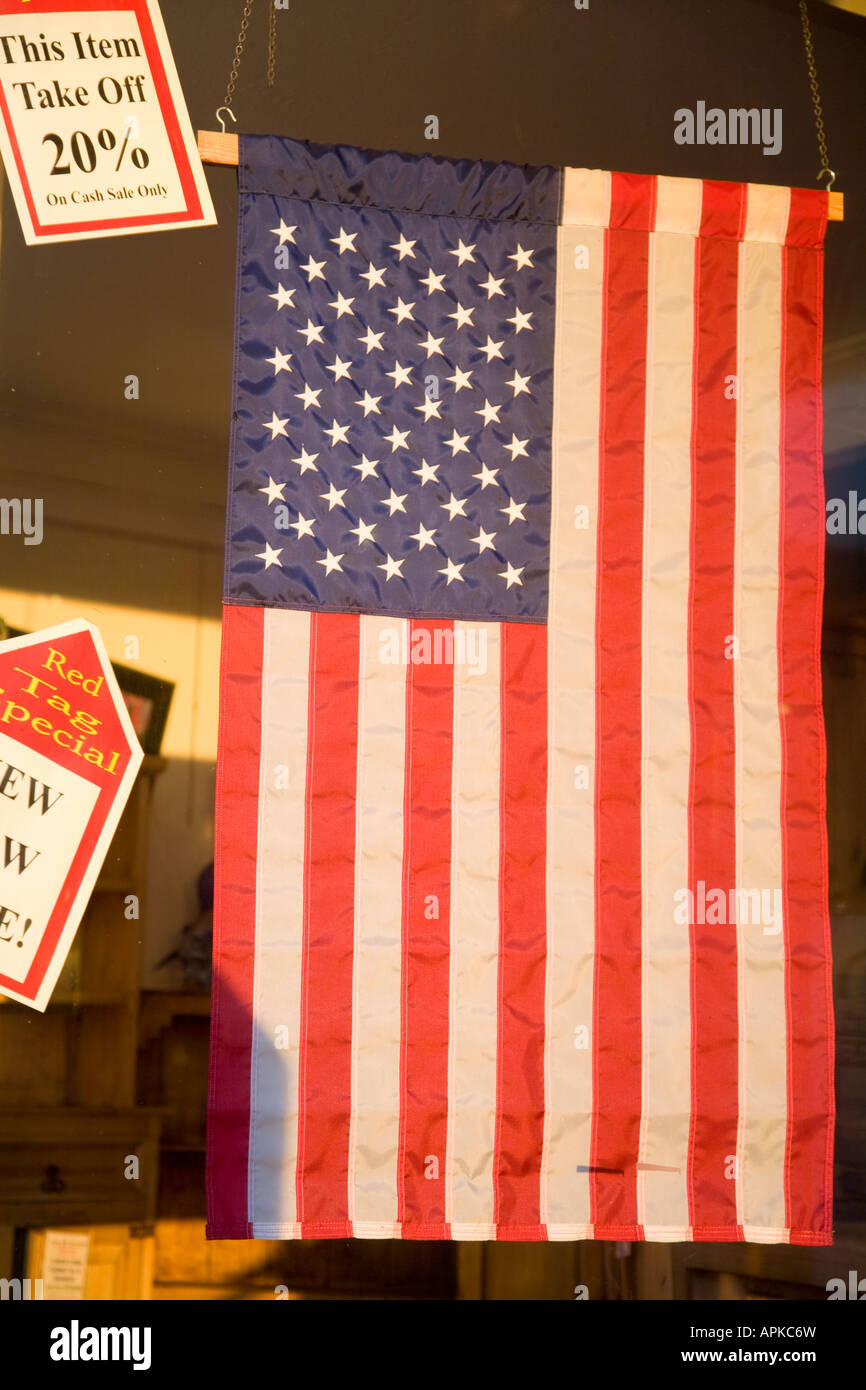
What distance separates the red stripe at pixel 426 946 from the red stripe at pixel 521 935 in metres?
0.12

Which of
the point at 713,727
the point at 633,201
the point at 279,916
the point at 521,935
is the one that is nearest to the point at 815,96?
the point at 633,201

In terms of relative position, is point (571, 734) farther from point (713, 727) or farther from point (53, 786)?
point (53, 786)

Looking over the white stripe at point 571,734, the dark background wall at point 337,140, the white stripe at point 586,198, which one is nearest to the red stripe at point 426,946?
the white stripe at point 571,734

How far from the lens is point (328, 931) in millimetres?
2947

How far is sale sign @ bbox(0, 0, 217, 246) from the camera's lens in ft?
9.91

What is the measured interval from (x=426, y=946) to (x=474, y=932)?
11 cm

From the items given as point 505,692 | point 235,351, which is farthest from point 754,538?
point 235,351

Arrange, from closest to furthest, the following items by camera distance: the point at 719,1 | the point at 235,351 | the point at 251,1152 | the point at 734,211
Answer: the point at 251,1152 → the point at 235,351 → the point at 734,211 → the point at 719,1

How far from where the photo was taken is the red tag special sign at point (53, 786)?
287 centimetres

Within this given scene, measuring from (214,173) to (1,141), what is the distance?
466 millimetres

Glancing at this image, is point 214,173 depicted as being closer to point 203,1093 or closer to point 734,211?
point 734,211

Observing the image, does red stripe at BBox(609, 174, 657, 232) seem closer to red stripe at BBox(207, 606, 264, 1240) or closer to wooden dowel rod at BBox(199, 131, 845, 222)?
wooden dowel rod at BBox(199, 131, 845, 222)

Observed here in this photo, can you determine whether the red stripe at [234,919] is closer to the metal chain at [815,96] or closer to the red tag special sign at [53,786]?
the red tag special sign at [53,786]
